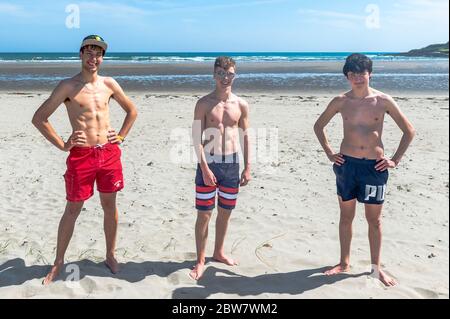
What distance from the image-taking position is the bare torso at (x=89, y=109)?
3.89m

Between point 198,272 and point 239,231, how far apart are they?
1223 mm

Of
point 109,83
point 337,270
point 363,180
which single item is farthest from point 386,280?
point 109,83

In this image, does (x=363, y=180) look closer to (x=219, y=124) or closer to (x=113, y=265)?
(x=219, y=124)

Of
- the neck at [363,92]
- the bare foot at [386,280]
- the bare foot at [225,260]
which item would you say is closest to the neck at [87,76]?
the bare foot at [225,260]

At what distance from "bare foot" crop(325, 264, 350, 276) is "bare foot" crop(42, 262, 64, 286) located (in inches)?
105

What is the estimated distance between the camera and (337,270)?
4.37m

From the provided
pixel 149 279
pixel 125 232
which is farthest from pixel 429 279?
pixel 125 232

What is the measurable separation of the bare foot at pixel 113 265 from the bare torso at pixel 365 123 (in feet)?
8.52

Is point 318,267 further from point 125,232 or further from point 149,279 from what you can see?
point 125,232

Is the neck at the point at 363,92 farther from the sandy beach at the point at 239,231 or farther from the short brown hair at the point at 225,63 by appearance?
the sandy beach at the point at 239,231

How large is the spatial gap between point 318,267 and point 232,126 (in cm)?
176

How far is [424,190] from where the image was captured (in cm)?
675

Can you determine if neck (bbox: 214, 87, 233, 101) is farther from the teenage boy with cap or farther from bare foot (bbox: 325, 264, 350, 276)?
bare foot (bbox: 325, 264, 350, 276)
